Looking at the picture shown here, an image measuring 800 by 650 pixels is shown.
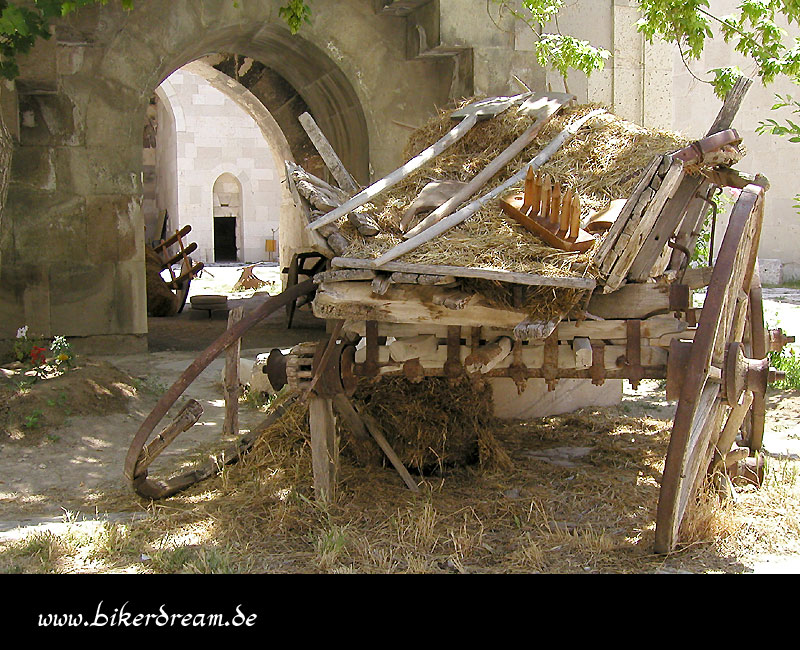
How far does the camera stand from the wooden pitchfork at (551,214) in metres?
3.46

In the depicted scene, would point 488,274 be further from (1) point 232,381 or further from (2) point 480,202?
(1) point 232,381

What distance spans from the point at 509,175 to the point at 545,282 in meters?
1.09

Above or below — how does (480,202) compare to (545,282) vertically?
above

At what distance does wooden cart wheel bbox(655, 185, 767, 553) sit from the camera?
10.1ft

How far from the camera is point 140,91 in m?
7.31

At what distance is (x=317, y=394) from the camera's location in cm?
394

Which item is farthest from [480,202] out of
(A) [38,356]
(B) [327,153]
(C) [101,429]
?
(A) [38,356]

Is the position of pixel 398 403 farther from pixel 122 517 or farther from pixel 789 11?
pixel 789 11

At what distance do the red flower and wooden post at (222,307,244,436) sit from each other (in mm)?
1696

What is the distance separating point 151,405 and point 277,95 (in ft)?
18.3

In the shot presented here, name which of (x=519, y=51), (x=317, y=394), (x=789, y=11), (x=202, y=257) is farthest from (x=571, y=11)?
(x=202, y=257)

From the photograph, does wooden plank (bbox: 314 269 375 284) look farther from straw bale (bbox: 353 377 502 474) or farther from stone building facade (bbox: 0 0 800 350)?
stone building facade (bbox: 0 0 800 350)

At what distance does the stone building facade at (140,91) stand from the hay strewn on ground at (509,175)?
3.12 m

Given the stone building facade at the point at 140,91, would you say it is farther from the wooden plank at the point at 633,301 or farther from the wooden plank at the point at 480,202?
the wooden plank at the point at 633,301
